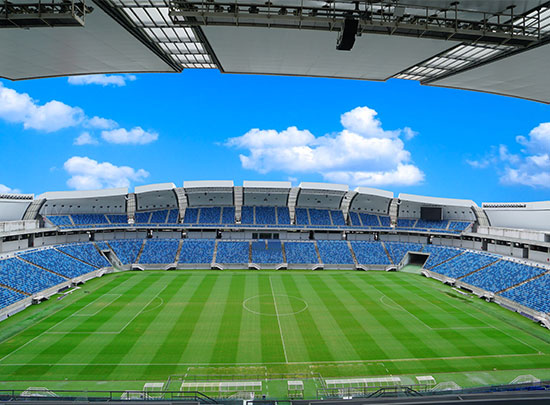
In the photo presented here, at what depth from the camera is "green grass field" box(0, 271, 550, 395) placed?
17094 mm

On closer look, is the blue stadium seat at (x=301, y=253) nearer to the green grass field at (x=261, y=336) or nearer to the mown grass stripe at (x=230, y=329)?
the green grass field at (x=261, y=336)

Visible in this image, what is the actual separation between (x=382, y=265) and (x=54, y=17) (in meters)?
41.3

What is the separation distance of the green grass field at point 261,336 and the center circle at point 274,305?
87 millimetres

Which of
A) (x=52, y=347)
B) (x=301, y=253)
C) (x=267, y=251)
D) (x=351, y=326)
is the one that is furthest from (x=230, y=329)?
(x=301, y=253)

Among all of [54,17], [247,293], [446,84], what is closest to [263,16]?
[54,17]

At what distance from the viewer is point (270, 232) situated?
47844mm

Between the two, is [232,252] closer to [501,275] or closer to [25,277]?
[25,277]

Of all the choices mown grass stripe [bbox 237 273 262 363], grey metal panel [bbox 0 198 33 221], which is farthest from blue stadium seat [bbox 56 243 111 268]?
mown grass stripe [bbox 237 273 262 363]

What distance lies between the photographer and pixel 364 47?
1234cm

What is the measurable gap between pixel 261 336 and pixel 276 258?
2240 cm

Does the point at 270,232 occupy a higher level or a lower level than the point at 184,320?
higher

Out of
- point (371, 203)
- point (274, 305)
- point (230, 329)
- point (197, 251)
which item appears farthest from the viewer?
point (371, 203)

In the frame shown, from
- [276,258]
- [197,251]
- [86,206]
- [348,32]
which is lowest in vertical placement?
[276,258]

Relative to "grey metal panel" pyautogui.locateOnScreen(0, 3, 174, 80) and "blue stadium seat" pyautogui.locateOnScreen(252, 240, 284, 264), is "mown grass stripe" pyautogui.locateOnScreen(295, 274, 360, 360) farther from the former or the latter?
"grey metal panel" pyautogui.locateOnScreen(0, 3, 174, 80)
